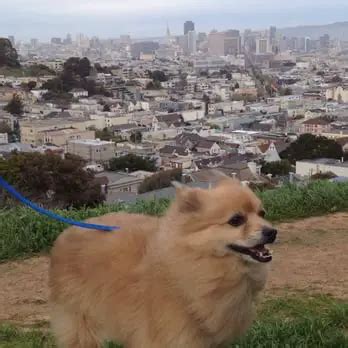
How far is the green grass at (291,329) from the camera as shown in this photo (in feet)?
8.41

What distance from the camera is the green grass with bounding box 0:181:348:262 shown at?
4.12 metres

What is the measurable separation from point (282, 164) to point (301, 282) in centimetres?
2733

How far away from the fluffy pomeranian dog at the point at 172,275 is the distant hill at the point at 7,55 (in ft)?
208

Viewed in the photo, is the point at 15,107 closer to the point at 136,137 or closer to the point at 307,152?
the point at 136,137

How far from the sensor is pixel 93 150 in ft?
130

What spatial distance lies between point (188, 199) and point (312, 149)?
106 feet

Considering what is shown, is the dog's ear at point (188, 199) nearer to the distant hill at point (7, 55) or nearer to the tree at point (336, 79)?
the distant hill at point (7, 55)

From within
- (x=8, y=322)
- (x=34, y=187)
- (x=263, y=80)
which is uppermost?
(x=8, y=322)

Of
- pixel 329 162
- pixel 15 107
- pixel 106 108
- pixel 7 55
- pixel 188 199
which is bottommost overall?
pixel 106 108

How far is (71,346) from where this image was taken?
7.50 feet

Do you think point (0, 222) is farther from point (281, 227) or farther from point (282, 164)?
point (282, 164)

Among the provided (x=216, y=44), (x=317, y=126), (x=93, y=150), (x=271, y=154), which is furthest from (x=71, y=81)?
(x=216, y=44)

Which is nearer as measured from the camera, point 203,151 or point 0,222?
point 0,222

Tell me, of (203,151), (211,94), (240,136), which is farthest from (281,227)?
(211,94)
